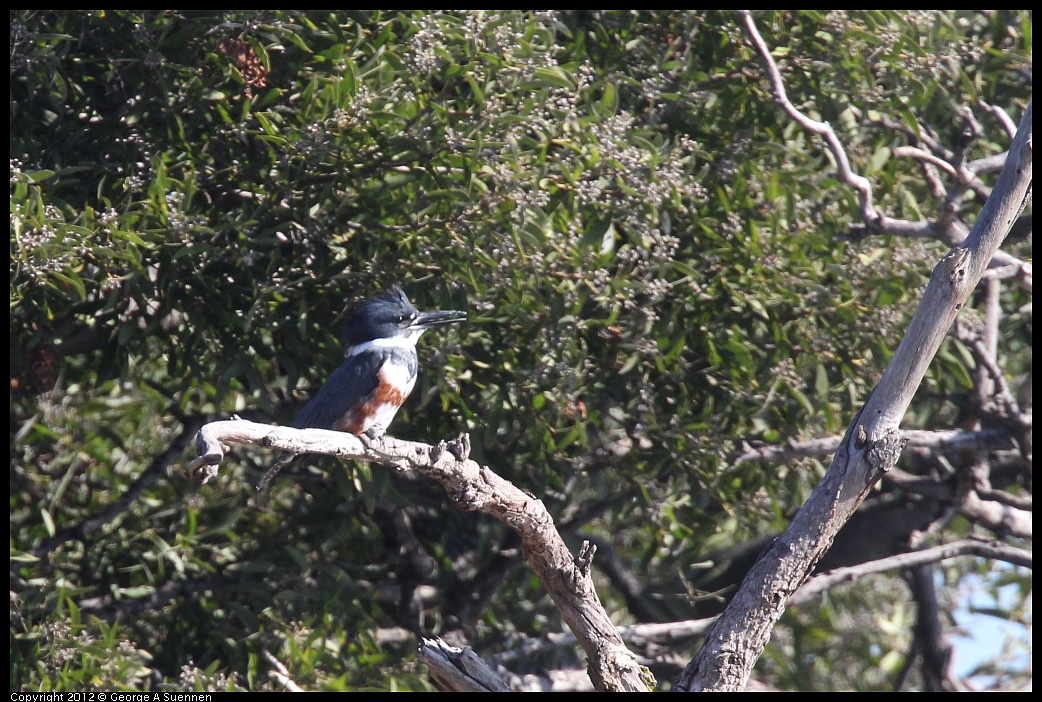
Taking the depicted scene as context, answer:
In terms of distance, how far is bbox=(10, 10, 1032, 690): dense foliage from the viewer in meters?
3.30

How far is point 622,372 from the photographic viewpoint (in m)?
3.67

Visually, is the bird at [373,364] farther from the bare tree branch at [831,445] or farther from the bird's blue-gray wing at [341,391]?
the bare tree branch at [831,445]

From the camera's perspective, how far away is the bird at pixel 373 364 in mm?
3518

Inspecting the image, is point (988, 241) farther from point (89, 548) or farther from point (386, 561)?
point (89, 548)

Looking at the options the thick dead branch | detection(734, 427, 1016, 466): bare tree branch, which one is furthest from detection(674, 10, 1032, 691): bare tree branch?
detection(734, 427, 1016, 466): bare tree branch

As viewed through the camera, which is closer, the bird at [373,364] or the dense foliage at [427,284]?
the dense foliage at [427,284]

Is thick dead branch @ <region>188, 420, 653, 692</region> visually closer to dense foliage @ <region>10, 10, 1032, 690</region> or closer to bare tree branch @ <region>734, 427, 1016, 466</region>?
dense foliage @ <region>10, 10, 1032, 690</region>

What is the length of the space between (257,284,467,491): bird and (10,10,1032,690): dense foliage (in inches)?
3.9

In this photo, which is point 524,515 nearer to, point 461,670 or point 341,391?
point 461,670

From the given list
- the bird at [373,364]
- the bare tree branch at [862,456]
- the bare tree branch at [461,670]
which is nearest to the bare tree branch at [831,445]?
the bare tree branch at [862,456]

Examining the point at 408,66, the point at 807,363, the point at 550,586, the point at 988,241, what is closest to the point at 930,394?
the point at 807,363

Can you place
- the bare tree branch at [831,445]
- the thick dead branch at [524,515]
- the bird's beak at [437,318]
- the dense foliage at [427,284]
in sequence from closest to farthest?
the thick dead branch at [524,515], the dense foliage at [427,284], the bird's beak at [437,318], the bare tree branch at [831,445]

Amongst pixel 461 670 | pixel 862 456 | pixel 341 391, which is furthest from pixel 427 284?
pixel 862 456

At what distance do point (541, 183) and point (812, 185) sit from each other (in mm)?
1054
